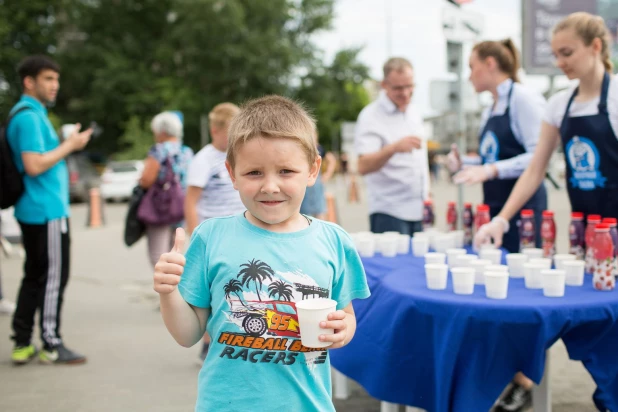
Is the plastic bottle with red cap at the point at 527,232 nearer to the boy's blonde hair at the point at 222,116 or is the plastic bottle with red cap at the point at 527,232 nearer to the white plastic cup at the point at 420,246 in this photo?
the white plastic cup at the point at 420,246

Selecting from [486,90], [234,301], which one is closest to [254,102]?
[234,301]

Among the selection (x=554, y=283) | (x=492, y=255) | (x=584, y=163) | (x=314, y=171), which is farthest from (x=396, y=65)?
(x=314, y=171)

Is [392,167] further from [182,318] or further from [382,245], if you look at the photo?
[182,318]

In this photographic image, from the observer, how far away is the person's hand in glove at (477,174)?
13.6ft

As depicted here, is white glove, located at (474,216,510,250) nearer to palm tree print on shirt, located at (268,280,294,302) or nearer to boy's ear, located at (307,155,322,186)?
boy's ear, located at (307,155,322,186)

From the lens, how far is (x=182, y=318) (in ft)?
6.86

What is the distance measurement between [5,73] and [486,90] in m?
32.2

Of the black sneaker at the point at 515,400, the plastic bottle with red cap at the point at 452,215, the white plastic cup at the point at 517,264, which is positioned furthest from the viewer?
the plastic bottle with red cap at the point at 452,215

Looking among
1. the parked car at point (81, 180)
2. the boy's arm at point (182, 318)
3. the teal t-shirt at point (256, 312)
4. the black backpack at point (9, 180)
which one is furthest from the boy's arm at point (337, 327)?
the parked car at point (81, 180)

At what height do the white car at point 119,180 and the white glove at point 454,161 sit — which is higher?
the white glove at point 454,161

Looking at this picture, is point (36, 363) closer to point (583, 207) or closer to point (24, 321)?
point (24, 321)

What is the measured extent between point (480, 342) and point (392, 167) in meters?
2.70

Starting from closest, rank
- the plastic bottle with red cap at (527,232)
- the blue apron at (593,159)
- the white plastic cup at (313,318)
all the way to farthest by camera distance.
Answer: the white plastic cup at (313,318) → the blue apron at (593,159) → the plastic bottle with red cap at (527,232)

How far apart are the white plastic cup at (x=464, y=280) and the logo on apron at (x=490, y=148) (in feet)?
5.71
